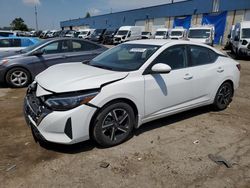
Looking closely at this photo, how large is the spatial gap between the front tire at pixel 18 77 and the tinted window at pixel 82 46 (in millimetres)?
1691

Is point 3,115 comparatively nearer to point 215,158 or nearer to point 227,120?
point 215,158

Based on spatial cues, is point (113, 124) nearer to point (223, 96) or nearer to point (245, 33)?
point (223, 96)

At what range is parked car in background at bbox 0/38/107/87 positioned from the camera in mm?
6965

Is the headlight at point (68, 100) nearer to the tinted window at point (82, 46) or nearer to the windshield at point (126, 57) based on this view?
the windshield at point (126, 57)

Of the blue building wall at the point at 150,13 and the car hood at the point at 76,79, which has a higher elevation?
the blue building wall at the point at 150,13

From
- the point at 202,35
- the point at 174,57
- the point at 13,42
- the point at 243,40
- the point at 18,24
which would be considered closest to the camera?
the point at 174,57

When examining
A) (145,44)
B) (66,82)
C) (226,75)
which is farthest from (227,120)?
(66,82)

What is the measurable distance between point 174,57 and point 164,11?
39.2m

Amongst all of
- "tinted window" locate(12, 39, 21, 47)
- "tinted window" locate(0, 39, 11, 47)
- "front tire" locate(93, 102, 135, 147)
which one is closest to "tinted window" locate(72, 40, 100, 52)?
"tinted window" locate(12, 39, 21, 47)

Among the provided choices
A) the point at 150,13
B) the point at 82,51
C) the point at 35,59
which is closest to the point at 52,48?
the point at 35,59

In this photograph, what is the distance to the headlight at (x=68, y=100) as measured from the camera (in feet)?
10.0


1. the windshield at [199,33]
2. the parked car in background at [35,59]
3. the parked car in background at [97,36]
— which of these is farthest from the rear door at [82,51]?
the parked car in background at [97,36]

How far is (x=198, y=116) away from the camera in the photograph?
489 centimetres

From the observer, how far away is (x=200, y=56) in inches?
182
